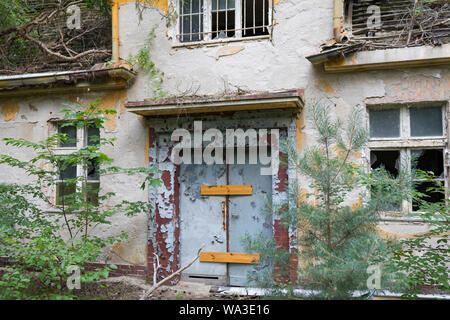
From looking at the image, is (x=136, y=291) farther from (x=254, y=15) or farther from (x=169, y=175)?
(x=254, y=15)

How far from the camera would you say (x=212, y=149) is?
5.27 metres

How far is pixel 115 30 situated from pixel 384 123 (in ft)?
13.7

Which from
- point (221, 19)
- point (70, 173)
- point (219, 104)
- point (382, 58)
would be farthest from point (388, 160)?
point (70, 173)

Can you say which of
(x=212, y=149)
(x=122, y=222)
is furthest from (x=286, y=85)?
(x=122, y=222)

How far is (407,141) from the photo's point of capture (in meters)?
4.50

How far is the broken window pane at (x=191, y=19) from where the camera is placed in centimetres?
550

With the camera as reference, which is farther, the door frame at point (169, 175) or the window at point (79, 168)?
the window at point (79, 168)

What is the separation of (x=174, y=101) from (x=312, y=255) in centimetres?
286

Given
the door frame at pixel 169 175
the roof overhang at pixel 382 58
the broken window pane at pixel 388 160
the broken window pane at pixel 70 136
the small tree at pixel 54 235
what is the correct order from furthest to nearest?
1. the broken window pane at pixel 70 136
2. the door frame at pixel 169 175
3. the broken window pane at pixel 388 160
4. the roof overhang at pixel 382 58
5. the small tree at pixel 54 235

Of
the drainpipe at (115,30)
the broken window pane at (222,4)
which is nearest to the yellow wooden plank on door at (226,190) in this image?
the drainpipe at (115,30)

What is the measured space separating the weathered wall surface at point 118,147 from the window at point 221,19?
4.75 ft

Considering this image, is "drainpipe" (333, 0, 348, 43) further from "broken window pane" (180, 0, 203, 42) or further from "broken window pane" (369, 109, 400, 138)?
"broken window pane" (180, 0, 203, 42)

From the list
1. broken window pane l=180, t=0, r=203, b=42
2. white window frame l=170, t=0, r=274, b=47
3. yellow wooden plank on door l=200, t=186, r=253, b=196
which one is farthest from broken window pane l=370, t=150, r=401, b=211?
broken window pane l=180, t=0, r=203, b=42

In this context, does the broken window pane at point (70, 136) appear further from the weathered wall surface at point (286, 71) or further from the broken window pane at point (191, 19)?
the broken window pane at point (191, 19)
